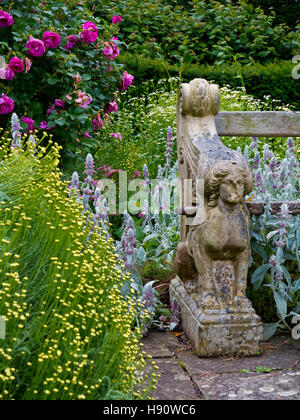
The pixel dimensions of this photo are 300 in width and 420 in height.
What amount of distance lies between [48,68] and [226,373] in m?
3.00

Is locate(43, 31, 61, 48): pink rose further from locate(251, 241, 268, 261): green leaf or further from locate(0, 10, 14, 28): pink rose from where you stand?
locate(251, 241, 268, 261): green leaf

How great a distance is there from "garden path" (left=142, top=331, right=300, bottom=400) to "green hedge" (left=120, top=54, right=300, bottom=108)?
5.73 m

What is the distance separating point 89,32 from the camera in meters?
4.57

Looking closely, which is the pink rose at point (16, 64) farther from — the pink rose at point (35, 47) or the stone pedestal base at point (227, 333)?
the stone pedestal base at point (227, 333)

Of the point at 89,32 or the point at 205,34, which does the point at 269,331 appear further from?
the point at 205,34

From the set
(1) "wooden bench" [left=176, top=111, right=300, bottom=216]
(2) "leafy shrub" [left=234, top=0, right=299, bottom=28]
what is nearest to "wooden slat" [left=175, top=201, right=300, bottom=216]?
(1) "wooden bench" [left=176, top=111, right=300, bottom=216]

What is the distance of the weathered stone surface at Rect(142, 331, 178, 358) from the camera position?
9.99ft

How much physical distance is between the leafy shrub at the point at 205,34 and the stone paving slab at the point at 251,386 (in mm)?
7624

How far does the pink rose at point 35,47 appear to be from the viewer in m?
4.15

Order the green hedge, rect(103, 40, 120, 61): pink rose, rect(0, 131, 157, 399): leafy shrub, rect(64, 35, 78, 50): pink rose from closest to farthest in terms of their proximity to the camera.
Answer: rect(0, 131, 157, 399): leafy shrub
rect(64, 35, 78, 50): pink rose
rect(103, 40, 120, 61): pink rose
the green hedge

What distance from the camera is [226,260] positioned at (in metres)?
3.05

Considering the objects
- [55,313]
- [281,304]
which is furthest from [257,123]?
[55,313]

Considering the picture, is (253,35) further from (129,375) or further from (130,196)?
(129,375)
